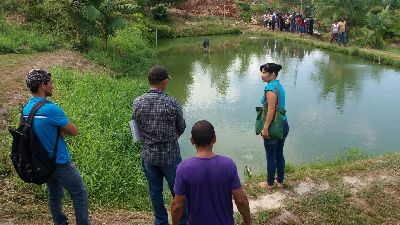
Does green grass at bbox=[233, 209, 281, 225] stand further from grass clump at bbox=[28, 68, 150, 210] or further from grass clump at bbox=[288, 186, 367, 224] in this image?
grass clump at bbox=[28, 68, 150, 210]

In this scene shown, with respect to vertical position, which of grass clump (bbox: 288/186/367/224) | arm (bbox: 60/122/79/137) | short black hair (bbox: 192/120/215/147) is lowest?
grass clump (bbox: 288/186/367/224)

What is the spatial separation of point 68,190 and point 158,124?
0.97 m

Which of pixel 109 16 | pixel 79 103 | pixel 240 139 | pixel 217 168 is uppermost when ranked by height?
pixel 109 16

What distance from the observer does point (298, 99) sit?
468 inches

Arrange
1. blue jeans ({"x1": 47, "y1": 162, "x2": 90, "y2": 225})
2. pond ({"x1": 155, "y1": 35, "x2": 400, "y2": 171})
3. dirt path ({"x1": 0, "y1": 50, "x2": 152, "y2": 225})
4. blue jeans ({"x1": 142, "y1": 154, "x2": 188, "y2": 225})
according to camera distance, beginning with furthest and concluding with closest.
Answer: pond ({"x1": 155, "y1": 35, "x2": 400, "y2": 171}) → dirt path ({"x1": 0, "y1": 50, "x2": 152, "y2": 225}) → blue jeans ({"x1": 142, "y1": 154, "x2": 188, "y2": 225}) → blue jeans ({"x1": 47, "y1": 162, "x2": 90, "y2": 225})

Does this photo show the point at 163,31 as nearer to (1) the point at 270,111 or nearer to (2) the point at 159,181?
(1) the point at 270,111

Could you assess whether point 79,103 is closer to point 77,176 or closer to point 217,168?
point 77,176

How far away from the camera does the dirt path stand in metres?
4.47

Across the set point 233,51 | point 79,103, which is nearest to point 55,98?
point 79,103

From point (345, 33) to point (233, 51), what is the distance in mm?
5653

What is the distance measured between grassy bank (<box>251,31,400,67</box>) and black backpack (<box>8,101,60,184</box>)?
51.9 ft

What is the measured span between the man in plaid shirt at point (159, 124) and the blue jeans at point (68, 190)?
64 centimetres

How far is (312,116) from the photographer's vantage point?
10281mm

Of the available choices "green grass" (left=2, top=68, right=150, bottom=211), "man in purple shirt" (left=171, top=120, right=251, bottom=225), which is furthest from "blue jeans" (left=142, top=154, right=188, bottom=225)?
"green grass" (left=2, top=68, right=150, bottom=211)
